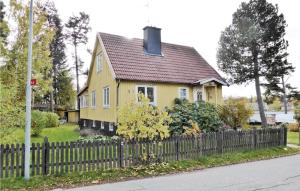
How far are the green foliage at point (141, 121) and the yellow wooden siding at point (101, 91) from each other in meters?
8.74

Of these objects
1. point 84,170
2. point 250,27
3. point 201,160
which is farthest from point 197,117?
point 250,27

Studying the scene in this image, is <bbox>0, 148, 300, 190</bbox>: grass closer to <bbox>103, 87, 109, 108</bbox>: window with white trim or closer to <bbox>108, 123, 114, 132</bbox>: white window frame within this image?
<bbox>108, 123, 114, 132</bbox>: white window frame

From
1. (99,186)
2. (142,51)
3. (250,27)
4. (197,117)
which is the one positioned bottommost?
(99,186)

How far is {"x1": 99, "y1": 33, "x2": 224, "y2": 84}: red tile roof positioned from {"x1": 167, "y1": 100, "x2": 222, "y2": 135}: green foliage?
3437mm

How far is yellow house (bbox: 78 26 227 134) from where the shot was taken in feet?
67.6

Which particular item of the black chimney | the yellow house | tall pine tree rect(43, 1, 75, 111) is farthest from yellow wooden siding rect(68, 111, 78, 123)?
the black chimney

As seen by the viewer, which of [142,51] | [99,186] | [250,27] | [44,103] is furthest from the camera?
[44,103]

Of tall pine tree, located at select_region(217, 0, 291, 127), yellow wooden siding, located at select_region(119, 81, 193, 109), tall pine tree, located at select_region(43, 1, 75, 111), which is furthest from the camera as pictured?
tall pine tree, located at select_region(43, 1, 75, 111)

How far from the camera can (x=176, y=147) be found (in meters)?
12.6

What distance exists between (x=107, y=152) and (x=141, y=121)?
1.77 metres

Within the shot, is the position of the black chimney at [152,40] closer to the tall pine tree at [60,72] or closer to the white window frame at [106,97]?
the white window frame at [106,97]

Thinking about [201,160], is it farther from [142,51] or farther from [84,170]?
[142,51]

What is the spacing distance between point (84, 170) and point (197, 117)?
383 inches

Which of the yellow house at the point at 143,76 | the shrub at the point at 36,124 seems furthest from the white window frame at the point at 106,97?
the shrub at the point at 36,124
